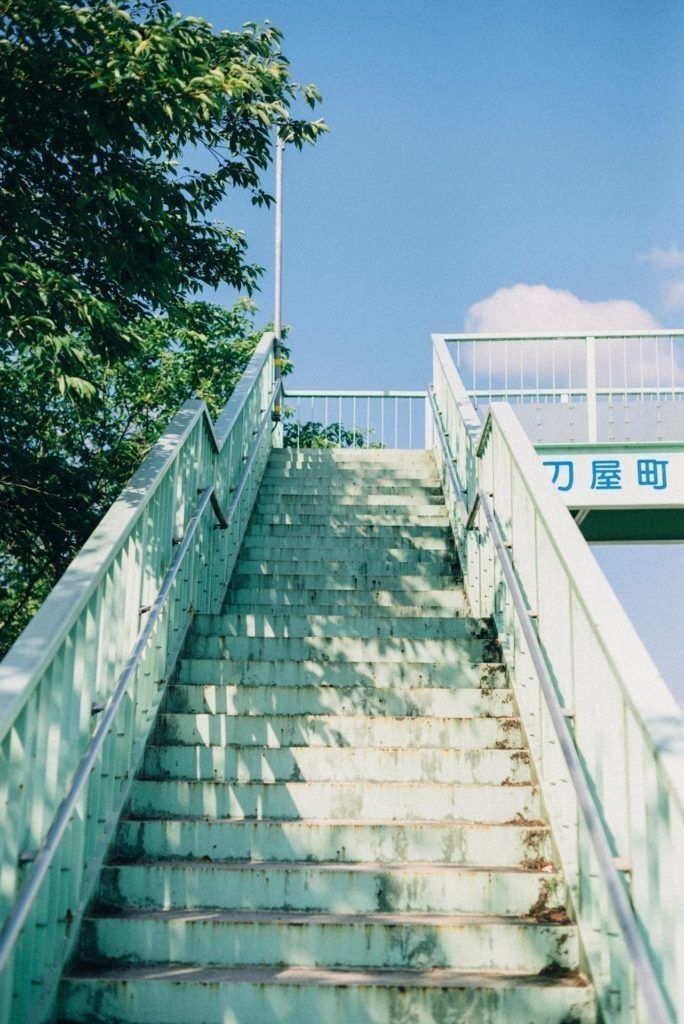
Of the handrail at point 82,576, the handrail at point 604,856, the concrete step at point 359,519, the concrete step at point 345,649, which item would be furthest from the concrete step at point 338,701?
the concrete step at point 359,519

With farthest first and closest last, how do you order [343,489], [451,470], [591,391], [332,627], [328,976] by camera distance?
1. [591,391]
2. [343,489]
3. [451,470]
4. [332,627]
5. [328,976]

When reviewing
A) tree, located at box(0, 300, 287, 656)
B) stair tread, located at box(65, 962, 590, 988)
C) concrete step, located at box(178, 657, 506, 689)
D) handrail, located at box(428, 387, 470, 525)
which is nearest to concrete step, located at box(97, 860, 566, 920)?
stair tread, located at box(65, 962, 590, 988)

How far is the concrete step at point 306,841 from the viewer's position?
3639 millimetres

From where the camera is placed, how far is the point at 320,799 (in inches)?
155

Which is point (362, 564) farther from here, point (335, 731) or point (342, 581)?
point (335, 731)

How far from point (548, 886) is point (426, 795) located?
26.0 inches

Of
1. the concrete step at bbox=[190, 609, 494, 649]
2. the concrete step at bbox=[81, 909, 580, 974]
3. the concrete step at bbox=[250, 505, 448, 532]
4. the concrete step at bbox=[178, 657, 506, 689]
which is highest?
the concrete step at bbox=[250, 505, 448, 532]

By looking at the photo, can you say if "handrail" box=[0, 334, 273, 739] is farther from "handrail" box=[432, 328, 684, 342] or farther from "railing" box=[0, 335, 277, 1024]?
"handrail" box=[432, 328, 684, 342]

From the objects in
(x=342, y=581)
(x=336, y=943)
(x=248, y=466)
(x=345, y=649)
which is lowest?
(x=336, y=943)

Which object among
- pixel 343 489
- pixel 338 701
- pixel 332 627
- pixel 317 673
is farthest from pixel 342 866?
pixel 343 489

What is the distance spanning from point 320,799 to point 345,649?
130cm

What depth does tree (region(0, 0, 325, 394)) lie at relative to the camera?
14.8ft

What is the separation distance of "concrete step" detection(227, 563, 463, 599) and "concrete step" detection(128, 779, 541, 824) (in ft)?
8.32

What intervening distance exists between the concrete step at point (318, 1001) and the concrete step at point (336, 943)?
167 mm
